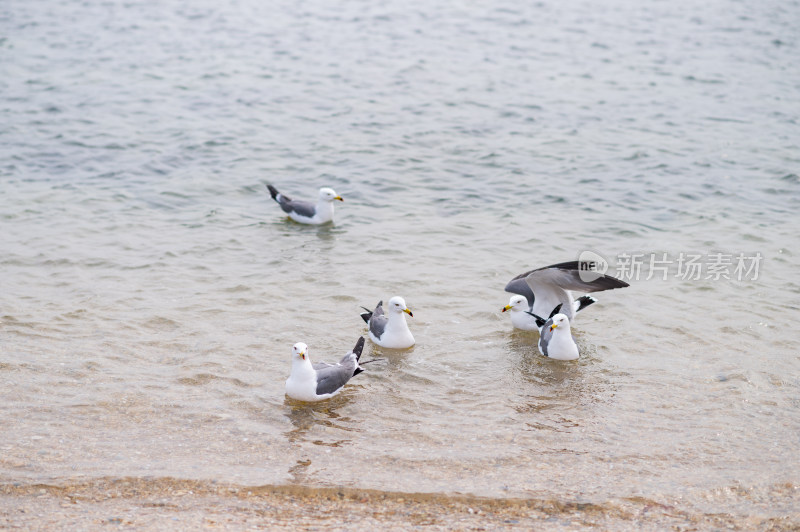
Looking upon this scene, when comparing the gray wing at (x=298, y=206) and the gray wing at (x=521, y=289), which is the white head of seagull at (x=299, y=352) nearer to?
the gray wing at (x=521, y=289)

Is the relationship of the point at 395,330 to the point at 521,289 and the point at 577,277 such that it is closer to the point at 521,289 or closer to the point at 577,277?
the point at 521,289

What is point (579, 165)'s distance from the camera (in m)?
17.2

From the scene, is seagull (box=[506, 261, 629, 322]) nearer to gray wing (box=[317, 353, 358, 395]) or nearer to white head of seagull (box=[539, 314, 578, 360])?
white head of seagull (box=[539, 314, 578, 360])

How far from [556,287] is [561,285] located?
215 millimetres

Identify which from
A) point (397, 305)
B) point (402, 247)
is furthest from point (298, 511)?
→ point (402, 247)

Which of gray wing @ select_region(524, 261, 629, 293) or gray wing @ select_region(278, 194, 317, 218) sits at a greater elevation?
gray wing @ select_region(524, 261, 629, 293)

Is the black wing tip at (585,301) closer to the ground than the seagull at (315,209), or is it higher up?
closer to the ground

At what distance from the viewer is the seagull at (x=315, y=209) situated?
14.5 metres

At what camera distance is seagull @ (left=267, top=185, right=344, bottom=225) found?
14.5 meters

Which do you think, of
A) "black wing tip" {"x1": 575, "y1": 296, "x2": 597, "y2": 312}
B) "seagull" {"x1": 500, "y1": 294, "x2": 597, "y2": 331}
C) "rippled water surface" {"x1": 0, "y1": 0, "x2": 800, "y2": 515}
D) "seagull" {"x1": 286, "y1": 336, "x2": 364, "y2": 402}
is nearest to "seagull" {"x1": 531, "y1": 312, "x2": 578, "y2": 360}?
"rippled water surface" {"x1": 0, "y1": 0, "x2": 800, "y2": 515}

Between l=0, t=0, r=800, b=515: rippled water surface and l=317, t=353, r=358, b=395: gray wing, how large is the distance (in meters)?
0.24

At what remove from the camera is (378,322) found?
10719mm

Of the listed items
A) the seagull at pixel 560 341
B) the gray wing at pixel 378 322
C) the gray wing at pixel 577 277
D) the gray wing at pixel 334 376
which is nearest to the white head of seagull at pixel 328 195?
the gray wing at pixel 378 322

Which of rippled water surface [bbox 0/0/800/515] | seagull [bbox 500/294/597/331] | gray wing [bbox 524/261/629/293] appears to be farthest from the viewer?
seagull [bbox 500/294/597/331]
